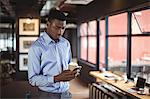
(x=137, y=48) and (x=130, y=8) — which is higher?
(x=130, y=8)

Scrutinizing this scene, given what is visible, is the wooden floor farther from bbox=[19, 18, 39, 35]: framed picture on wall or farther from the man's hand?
the man's hand

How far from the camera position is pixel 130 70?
17.7 feet

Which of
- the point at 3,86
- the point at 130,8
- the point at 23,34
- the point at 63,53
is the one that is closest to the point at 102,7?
the point at 130,8

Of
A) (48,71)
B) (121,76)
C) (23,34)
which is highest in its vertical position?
(23,34)

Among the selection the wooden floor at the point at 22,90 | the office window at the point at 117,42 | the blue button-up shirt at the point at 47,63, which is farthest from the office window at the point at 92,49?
the blue button-up shirt at the point at 47,63

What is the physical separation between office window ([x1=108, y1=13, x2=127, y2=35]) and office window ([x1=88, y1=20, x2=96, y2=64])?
149 cm

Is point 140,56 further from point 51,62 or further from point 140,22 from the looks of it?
point 51,62

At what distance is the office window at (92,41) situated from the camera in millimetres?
8484

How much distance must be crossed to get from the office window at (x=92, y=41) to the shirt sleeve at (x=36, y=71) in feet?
21.7

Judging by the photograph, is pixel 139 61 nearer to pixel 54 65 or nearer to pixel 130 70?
pixel 130 70

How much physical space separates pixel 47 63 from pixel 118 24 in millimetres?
4871

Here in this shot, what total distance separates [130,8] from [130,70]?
126 centimetres

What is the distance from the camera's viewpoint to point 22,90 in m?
7.53

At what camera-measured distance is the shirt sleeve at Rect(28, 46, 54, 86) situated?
1782 mm
